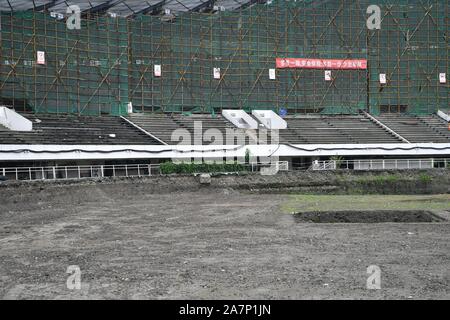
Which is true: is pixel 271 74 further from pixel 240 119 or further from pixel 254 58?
pixel 240 119

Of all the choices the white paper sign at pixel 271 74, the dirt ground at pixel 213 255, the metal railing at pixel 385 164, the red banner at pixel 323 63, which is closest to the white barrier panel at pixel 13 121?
the dirt ground at pixel 213 255

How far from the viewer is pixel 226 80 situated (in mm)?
53688

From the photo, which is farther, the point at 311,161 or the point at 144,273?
the point at 311,161

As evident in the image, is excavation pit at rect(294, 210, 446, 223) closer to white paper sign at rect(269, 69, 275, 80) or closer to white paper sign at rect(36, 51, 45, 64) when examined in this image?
white paper sign at rect(36, 51, 45, 64)

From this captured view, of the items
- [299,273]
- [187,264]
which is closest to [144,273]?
[187,264]

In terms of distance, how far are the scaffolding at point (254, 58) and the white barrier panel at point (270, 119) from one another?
261 centimetres

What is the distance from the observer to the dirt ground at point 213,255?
10961mm

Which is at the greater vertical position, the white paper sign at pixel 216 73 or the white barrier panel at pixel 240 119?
the white paper sign at pixel 216 73

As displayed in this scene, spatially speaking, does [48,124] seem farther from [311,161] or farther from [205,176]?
[311,161]

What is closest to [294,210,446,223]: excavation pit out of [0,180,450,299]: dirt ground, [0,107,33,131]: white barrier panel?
[0,180,450,299]: dirt ground

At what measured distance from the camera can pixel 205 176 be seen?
37094 millimetres

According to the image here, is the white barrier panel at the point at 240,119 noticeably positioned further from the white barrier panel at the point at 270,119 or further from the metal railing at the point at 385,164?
the metal railing at the point at 385,164

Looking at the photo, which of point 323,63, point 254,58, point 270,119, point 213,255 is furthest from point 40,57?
point 213,255

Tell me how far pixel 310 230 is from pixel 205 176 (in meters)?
18.6
